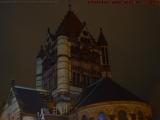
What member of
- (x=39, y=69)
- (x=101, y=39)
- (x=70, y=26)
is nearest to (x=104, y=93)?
(x=101, y=39)

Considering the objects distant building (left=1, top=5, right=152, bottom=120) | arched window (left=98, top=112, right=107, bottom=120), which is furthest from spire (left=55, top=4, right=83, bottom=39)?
arched window (left=98, top=112, right=107, bottom=120)

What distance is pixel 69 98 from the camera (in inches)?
221

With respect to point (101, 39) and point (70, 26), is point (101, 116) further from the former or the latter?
point (70, 26)

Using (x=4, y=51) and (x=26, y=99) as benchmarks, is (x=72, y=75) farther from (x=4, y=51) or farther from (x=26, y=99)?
(x=4, y=51)

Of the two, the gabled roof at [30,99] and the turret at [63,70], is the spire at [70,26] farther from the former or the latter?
the gabled roof at [30,99]

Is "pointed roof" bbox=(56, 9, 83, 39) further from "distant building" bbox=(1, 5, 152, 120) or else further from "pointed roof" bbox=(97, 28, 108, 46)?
"pointed roof" bbox=(97, 28, 108, 46)

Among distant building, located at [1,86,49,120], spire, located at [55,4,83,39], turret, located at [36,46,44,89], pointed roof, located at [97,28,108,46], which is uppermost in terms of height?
spire, located at [55,4,83,39]

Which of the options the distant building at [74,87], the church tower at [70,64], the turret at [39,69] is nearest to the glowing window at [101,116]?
the distant building at [74,87]

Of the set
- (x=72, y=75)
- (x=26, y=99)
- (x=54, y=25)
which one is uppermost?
(x=54, y=25)

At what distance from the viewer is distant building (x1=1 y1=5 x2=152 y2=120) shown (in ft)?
17.0

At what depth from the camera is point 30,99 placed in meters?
5.23

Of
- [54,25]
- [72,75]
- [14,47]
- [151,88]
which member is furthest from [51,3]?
[151,88]

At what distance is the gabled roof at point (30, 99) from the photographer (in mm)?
5074

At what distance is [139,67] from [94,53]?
32.1 inches
